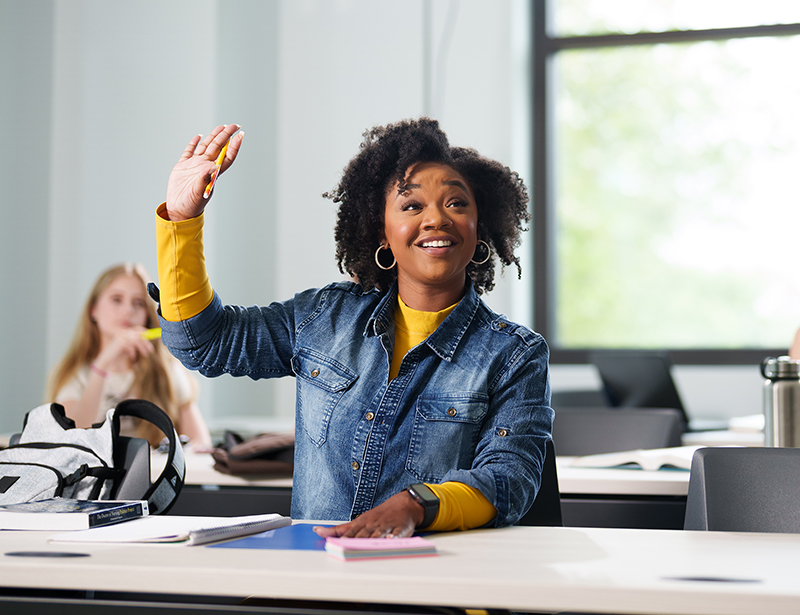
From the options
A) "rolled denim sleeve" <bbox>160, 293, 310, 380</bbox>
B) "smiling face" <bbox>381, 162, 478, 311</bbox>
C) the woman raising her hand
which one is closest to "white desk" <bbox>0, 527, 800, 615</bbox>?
the woman raising her hand

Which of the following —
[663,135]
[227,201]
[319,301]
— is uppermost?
[663,135]

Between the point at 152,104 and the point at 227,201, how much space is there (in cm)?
62

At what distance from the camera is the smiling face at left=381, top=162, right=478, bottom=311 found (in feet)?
5.10

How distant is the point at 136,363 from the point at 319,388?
183cm

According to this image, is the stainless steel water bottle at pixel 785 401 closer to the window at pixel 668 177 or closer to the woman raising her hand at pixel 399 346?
the woman raising her hand at pixel 399 346

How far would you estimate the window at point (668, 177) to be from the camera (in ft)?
14.6

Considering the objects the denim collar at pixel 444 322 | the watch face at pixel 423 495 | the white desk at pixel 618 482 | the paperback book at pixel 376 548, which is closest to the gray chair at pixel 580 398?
the white desk at pixel 618 482

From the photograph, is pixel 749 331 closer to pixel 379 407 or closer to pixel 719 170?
pixel 719 170

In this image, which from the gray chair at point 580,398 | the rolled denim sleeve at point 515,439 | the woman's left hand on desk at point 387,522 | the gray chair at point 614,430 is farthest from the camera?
the gray chair at point 580,398

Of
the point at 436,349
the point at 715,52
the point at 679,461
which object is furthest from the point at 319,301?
the point at 715,52

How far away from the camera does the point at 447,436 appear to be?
141 centimetres

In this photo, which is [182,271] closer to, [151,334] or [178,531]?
[178,531]

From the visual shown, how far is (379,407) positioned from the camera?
4.76 ft

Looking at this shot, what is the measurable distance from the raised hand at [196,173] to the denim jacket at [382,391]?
18 cm
